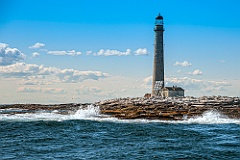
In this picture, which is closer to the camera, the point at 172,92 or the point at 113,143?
the point at 113,143

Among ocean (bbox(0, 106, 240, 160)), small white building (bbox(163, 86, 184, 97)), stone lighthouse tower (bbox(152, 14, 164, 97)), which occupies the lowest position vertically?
ocean (bbox(0, 106, 240, 160))

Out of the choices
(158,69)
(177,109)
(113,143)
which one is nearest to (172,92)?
(158,69)

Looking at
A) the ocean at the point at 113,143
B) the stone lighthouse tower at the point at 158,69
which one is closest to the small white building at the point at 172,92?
the stone lighthouse tower at the point at 158,69

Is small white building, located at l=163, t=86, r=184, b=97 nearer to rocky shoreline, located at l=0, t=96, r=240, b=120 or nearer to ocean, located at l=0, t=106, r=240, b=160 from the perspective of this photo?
rocky shoreline, located at l=0, t=96, r=240, b=120

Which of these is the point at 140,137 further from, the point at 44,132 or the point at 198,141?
the point at 44,132

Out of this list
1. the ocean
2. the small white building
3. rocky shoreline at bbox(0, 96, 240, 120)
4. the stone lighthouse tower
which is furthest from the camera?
the stone lighthouse tower

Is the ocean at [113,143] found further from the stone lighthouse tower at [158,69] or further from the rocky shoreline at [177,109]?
the stone lighthouse tower at [158,69]

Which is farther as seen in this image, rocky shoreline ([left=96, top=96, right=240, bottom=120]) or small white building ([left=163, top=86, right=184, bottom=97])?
small white building ([left=163, top=86, right=184, bottom=97])

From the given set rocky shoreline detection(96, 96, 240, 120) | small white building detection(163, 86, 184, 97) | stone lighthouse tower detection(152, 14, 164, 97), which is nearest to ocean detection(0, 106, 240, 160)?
rocky shoreline detection(96, 96, 240, 120)

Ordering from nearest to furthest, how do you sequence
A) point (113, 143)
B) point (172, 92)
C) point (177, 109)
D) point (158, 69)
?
point (113, 143), point (177, 109), point (172, 92), point (158, 69)

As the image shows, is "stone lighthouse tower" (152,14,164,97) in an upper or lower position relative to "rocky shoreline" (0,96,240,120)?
upper

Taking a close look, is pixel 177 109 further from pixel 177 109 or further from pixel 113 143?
pixel 113 143

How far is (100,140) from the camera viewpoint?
19.9 metres

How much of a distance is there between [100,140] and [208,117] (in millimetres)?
17125
